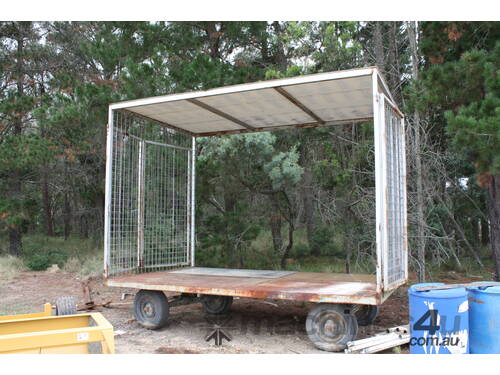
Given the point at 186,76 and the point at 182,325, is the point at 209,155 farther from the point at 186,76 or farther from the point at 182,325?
the point at 182,325

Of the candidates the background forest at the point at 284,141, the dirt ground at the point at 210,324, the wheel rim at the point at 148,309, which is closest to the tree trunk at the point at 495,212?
the background forest at the point at 284,141

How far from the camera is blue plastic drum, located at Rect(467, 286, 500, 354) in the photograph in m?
4.66

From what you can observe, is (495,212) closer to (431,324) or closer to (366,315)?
(366,315)

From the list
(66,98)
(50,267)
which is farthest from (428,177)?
(50,267)

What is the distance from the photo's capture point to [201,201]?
1090 cm

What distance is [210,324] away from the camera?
23.2 feet

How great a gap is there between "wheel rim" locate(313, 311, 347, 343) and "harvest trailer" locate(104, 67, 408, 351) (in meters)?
0.01

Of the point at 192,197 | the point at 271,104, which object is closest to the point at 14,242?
the point at 192,197

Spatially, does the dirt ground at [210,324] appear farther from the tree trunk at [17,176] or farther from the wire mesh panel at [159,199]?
the tree trunk at [17,176]

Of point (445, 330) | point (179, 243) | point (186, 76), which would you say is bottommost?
point (445, 330)

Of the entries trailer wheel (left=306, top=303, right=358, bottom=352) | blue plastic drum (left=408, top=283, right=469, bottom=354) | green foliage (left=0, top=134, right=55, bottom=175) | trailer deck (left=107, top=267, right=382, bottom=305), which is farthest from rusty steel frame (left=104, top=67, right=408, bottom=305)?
green foliage (left=0, top=134, right=55, bottom=175)

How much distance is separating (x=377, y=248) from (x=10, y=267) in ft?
39.3

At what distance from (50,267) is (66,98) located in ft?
17.2

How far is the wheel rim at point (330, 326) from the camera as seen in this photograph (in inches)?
208
